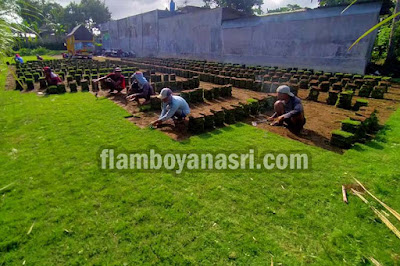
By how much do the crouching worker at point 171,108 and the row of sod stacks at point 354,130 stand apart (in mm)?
4189

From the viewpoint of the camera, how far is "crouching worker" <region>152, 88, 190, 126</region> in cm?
616

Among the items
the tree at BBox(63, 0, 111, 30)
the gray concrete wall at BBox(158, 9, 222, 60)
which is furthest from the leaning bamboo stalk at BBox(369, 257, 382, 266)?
the tree at BBox(63, 0, 111, 30)

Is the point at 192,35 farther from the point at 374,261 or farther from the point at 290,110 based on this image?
the point at 374,261

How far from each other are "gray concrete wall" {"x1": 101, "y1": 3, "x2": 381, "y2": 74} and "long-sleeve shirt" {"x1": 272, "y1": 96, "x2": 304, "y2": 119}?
583 inches

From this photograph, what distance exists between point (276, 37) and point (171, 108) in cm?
2041

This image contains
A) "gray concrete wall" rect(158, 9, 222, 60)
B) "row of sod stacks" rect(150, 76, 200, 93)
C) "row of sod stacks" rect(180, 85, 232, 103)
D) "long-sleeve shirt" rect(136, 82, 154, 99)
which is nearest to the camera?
"long-sleeve shirt" rect(136, 82, 154, 99)

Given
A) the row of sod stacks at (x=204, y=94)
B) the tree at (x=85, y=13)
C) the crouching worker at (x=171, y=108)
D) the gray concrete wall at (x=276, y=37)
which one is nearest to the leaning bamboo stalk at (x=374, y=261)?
the crouching worker at (x=171, y=108)

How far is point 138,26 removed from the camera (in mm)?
45781

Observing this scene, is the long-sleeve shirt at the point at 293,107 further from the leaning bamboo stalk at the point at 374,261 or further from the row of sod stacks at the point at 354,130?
the leaning bamboo stalk at the point at 374,261

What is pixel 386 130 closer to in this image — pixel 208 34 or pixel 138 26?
pixel 208 34

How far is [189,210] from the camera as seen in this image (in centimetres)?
350

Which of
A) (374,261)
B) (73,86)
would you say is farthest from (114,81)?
(374,261)

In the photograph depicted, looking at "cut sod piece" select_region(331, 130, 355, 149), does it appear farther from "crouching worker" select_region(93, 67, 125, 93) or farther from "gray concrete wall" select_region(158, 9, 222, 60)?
"gray concrete wall" select_region(158, 9, 222, 60)

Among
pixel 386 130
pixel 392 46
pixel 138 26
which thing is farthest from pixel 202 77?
pixel 138 26
